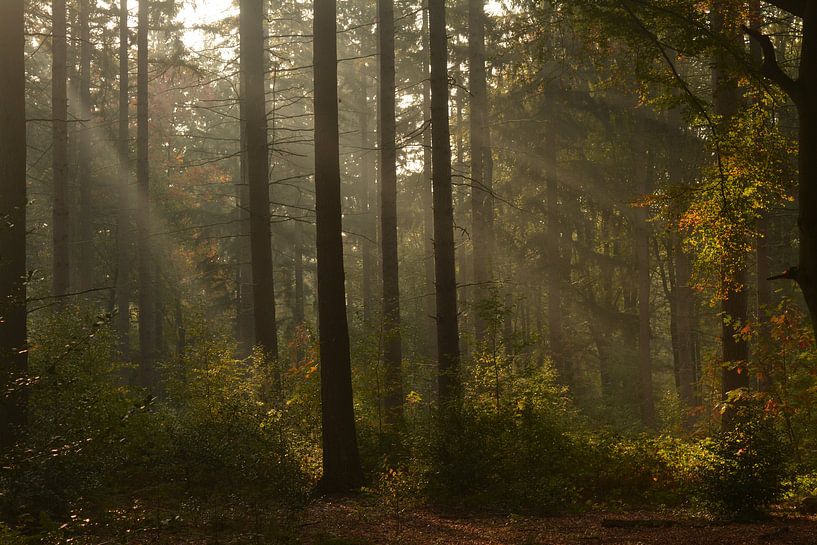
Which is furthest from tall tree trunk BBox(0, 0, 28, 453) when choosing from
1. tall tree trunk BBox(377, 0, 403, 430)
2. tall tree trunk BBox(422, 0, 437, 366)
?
tall tree trunk BBox(422, 0, 437, 366)

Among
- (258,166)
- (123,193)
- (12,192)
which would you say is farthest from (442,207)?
(123,193)

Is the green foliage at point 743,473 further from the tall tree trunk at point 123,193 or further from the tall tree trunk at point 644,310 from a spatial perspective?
the tall tree trunk at point 123,193

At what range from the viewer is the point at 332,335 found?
33.9 ft

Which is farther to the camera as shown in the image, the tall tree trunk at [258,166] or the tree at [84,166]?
the tree at [84,166]

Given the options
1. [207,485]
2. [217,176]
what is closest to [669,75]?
[207,485]

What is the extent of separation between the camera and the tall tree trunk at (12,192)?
8594mm

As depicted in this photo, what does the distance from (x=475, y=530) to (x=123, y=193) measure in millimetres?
23863

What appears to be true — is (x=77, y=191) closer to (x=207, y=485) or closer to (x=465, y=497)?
(x=207, y=485)

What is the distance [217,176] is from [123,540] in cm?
3337

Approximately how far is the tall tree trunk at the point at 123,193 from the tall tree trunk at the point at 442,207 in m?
14.6

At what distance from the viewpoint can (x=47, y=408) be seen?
30.5 ft

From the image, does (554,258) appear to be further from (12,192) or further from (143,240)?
(12,192)

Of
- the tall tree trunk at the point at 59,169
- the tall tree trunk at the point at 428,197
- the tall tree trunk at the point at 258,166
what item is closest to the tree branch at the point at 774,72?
the tall tree trunk at the point at 258,166

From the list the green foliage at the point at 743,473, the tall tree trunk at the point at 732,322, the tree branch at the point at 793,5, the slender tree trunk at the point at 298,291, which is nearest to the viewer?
the tree branch at the point at 793,5
